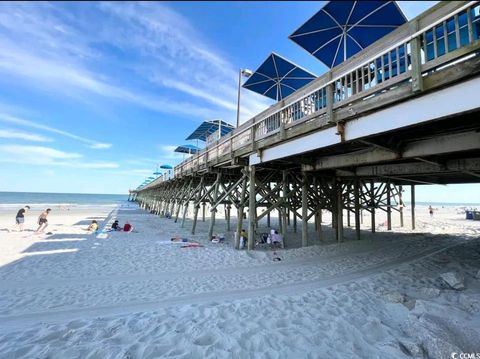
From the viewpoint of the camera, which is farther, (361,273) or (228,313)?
(361,273)

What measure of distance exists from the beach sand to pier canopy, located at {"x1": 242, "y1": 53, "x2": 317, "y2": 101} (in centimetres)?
802

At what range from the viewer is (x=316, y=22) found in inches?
312

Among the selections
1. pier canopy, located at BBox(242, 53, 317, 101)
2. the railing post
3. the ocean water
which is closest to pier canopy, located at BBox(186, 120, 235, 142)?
pier canopy, located at BBox(242, 53, 317, 101)

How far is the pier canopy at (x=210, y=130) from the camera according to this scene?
17.7 meters

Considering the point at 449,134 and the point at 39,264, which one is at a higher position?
the point at 449,134

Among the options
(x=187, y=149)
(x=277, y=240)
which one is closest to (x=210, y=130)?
(x=187, y=149)

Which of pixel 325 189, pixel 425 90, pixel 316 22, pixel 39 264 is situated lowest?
pixel 39 264

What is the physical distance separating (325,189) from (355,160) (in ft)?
15.9

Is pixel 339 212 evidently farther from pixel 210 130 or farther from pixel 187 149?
pixel 187 149

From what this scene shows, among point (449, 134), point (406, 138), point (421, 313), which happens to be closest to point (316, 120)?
point (406, 138)

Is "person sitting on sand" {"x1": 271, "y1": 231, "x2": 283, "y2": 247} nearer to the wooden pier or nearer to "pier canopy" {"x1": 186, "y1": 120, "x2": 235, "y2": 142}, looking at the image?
the wooden pier

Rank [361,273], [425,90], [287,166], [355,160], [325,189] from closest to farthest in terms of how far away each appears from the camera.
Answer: [425,90]
[361,273]
[355,160]
[287,166]
[325,189]

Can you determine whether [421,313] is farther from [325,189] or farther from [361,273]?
[325,189]

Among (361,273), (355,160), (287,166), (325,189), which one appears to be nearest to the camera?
(361,273)
